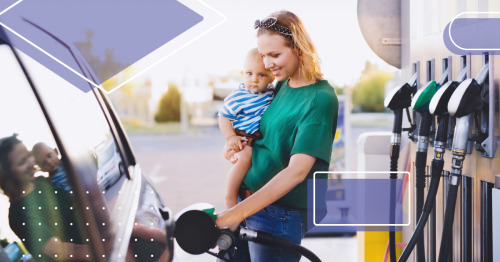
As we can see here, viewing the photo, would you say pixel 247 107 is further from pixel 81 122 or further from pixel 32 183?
pixel 32 183

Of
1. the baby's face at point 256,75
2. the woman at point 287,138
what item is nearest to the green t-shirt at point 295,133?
the woman at point 287,138

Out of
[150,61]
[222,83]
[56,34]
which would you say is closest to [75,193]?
[150,61]

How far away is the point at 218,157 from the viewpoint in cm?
1423

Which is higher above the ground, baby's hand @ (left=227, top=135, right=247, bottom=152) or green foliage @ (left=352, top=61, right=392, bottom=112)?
green foliage @ (left=352, top=61, right=392, bottom=112)

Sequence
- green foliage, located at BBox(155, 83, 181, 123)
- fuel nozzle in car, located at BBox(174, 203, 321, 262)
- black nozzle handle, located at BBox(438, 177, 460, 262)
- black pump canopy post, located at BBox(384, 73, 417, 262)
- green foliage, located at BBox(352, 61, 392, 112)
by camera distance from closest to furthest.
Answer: fuel nozzle in car, located at BBox(174, 203, 321, 262) → black nozzle handle, located at BBox(438, 177, 460, 262) → black pump canopy post, located at BBox(384, 73, 417, 262) → green foliage, located at BBox(352, 61, 392, 112) → green foliage, located at BBox(155, 83, 181, 123)

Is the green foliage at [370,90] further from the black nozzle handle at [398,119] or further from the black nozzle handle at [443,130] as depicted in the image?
the black nozzle handle at [443,130]

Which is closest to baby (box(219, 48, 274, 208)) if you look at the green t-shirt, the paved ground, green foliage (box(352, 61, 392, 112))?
the green t-shirt

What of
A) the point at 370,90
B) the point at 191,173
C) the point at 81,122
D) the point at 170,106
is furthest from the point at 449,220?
the point at 170,106

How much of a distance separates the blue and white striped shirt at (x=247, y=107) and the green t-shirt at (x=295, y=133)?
0.42 feet

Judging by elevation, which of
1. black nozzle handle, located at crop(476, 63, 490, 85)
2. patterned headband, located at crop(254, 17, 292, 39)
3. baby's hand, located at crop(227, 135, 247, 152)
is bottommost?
baby's hand, located at crop(227, 135, 247, 152)

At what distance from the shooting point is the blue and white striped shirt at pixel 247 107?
1979 mm

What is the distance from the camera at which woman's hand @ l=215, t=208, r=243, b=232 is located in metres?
1.49

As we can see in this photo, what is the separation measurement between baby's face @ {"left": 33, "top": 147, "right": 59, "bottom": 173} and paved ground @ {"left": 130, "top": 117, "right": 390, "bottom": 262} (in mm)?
1346

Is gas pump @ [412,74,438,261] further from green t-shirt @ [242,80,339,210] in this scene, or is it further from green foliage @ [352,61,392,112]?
green foliage @ [352,61,392,112]
